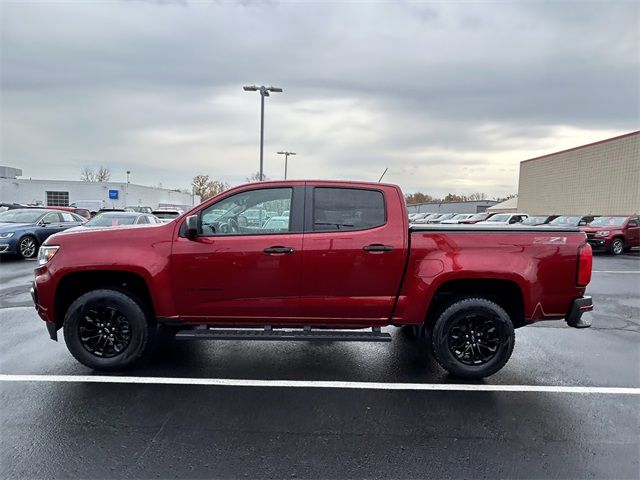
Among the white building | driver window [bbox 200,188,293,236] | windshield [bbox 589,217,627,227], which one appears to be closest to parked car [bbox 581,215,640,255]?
windshield [bbox 589,217,627,227]

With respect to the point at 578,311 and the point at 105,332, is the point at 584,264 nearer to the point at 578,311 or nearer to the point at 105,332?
the point at 578,311

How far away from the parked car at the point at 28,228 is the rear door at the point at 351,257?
11992 mm

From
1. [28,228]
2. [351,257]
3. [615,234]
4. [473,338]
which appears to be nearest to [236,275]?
[351,257]

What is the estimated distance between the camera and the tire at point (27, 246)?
12641 millimetres

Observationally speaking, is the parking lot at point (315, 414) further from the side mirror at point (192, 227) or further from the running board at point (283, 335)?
the side mirror at point (192, 227)

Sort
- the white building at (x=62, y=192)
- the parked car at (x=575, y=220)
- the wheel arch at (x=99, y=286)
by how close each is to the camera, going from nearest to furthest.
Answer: the wheel arch at (x=99, y=286)
the parked car at (x=575, y=220)
the white building at (x=62, y=192)

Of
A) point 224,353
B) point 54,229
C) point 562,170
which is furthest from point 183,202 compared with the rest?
point 224,353

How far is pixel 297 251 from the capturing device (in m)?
4.17

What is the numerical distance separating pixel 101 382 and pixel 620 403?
4.84 meters

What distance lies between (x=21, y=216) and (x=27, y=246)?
1691 mm

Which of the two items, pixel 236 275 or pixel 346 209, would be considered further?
pixel 346 209

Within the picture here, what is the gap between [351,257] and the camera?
416cm

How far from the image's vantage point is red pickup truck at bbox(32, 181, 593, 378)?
4.18 metres

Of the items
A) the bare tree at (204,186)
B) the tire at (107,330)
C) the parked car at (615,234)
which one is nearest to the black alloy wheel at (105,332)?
the tire at (107,330)
